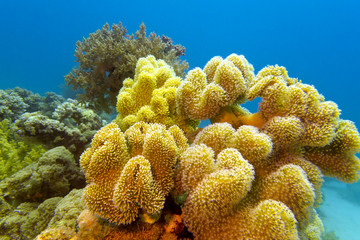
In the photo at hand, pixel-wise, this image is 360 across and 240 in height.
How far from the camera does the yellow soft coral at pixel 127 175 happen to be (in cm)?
149

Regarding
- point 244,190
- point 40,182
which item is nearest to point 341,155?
point 244,190

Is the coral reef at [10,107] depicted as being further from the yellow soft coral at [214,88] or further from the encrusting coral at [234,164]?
the yellow soft coral at [214,88]

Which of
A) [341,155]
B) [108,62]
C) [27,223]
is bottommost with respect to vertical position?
[27,223]

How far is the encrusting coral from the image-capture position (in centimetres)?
141

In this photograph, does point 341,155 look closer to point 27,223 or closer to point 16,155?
point 27,223

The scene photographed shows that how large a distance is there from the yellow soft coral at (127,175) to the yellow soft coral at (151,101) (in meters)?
0.56

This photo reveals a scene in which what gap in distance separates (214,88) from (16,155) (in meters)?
5.21

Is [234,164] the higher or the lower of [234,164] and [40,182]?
the higher

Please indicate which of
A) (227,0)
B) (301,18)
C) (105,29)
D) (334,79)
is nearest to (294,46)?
(301,18)

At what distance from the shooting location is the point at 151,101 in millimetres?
2414

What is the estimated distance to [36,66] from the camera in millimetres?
78375

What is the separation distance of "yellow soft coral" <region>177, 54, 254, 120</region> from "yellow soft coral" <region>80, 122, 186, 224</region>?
0.53 m

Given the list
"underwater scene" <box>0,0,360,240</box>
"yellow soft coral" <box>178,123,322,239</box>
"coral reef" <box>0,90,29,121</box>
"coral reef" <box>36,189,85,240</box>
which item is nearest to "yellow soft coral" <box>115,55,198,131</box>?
"underwater scene" <box>0,0,360,240</box>

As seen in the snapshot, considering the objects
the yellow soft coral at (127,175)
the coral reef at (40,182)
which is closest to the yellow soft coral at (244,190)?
the yellow soft coral at (127,175)
